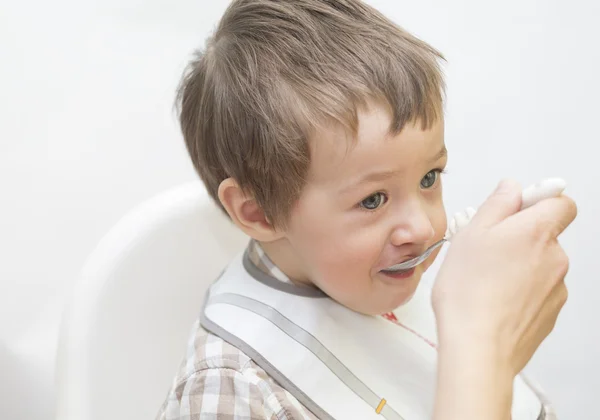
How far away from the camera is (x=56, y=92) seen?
5.31 ft

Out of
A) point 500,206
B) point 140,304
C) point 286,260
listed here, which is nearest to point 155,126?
point 140,304

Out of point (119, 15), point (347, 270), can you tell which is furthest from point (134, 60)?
point (347, 270)

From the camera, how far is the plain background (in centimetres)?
147

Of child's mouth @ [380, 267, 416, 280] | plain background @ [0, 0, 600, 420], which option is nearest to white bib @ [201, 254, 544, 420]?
child's mouth @ [380, 267, 416, 280]

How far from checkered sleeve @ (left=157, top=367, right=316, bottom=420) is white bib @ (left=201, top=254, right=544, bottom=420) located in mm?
21

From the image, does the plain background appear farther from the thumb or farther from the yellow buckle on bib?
the thumb

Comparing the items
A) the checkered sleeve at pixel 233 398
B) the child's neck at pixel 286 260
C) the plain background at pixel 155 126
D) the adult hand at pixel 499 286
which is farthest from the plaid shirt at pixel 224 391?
the plain background at pixel 155 126

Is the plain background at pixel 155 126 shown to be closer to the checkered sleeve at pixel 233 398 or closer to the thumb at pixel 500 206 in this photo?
the checkered sleeve at pixel 233 398

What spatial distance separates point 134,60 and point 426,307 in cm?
96

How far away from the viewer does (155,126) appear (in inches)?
66.7

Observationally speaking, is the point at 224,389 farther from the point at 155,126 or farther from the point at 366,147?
the point at 155,126

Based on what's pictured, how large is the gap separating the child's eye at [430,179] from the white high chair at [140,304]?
0.38 m

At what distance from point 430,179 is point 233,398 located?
312 millimetres

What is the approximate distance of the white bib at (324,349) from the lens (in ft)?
2.81
